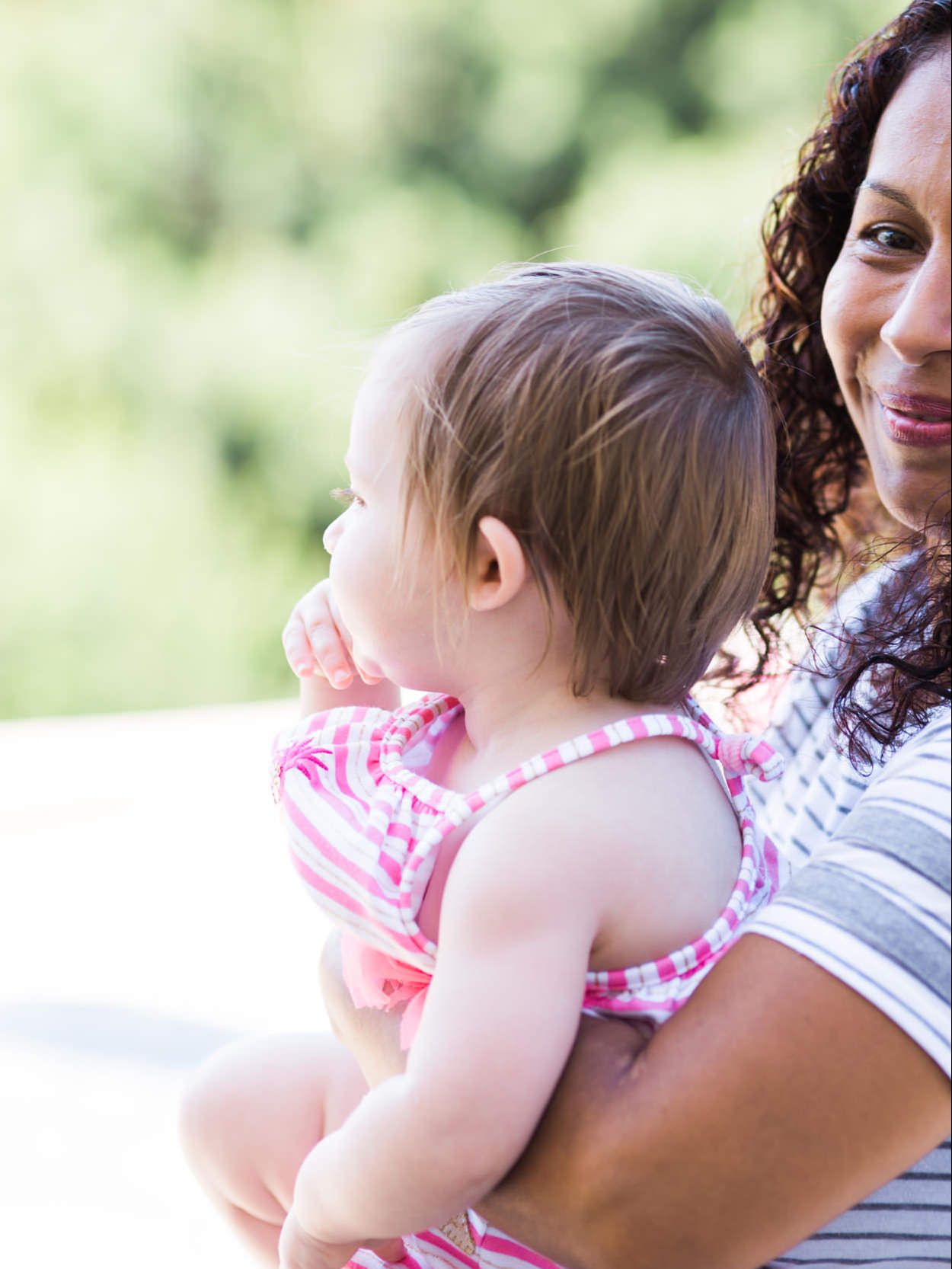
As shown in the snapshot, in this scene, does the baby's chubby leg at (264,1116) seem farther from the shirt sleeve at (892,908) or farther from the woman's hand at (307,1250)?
the shirt sleeve at (892,908)

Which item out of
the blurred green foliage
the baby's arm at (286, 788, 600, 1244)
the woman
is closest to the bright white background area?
the woman

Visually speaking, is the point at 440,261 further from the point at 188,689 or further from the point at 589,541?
the point at 589,541

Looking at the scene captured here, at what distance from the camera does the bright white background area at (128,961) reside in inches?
83.3

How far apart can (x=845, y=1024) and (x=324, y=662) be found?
669 mm

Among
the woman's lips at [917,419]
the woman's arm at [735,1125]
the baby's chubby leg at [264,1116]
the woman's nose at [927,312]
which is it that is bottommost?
the baby's chubby leg at [264,1116]

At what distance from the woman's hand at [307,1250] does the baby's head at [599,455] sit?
51cm

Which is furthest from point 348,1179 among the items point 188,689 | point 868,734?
point 188,689

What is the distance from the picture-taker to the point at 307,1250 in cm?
111

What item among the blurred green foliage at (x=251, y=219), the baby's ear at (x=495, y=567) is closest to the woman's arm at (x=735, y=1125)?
the baby's ear at (x=495, y=567)

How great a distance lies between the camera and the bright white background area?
2115 millimetres

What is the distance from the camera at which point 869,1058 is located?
898 mm

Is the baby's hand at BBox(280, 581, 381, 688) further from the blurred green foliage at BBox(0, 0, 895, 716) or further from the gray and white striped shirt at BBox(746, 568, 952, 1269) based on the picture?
the blurred green foliage at BBox(0, 0, 895, 716)

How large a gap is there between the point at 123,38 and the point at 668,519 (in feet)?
24.2

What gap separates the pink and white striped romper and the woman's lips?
434 mm
